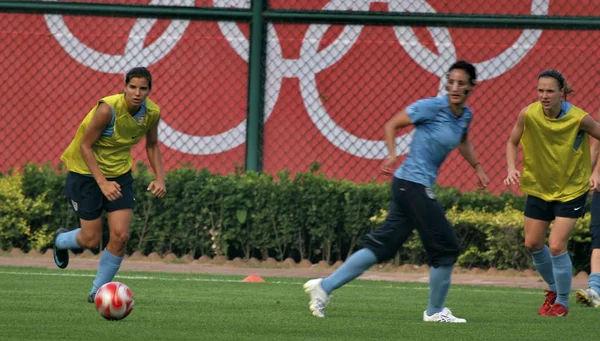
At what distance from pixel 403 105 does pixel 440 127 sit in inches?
277

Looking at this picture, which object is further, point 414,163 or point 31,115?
point 31,115

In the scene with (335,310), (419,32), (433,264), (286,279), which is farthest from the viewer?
(419,32)

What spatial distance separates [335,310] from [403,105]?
21.3 ft

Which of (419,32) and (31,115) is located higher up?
(419,32)

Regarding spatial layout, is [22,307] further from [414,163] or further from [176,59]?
[176,59]

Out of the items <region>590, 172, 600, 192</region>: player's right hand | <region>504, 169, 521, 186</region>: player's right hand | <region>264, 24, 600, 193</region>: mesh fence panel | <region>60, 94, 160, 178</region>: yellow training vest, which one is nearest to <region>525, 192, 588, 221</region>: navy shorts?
<region>590, 172, 600, 192</region>: player's right hand

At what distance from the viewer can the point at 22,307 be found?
8.97m

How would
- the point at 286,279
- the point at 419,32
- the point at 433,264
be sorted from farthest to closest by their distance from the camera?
the point at 419,32 → the point at 286,279 → the point at 433,264

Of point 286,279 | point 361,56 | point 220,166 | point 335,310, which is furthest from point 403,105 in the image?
point 335,310

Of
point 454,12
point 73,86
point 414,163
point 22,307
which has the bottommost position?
point 22,307

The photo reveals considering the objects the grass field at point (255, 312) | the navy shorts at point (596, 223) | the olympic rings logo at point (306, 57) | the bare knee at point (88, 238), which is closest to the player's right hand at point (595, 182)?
the grass field at point (255, 312)

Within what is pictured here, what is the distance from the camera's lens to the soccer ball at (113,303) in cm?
809

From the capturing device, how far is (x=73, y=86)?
16.2 m

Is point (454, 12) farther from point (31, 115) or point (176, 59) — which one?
point (31, 115)
